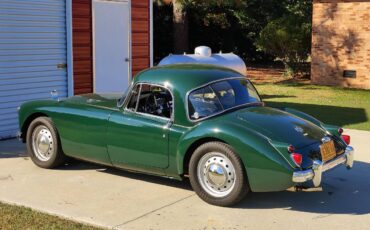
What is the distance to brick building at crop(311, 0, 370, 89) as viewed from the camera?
18.0 m

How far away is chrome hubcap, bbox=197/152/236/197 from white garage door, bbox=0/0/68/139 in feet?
15.3

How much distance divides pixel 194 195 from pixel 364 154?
3385mm

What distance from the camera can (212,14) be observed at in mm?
26062

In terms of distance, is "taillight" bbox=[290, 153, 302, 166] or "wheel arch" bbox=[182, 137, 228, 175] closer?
"taillight" bbox=[290, 153, 302, 166]

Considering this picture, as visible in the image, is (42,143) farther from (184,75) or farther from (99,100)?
(184,75)

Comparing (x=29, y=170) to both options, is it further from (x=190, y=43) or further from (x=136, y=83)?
(x=190, y=43)

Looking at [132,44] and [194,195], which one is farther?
[132,44]

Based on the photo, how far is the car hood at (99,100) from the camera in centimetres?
693

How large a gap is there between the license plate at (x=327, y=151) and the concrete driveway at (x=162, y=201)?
1.72 ft

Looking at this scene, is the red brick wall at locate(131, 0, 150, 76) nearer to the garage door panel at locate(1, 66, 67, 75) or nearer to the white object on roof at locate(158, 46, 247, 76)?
the white object on roof at locate(158, 46, 247, 76)

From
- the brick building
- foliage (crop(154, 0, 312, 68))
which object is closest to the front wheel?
the brick building

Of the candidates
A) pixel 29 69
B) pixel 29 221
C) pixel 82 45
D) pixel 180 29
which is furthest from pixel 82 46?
pixel 180 29

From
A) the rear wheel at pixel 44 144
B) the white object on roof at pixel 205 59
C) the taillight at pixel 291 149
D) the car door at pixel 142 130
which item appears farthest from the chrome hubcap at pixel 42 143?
the white object on roof at pixel 205 59

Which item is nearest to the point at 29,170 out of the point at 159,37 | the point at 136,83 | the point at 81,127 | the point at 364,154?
the point at 81,127
